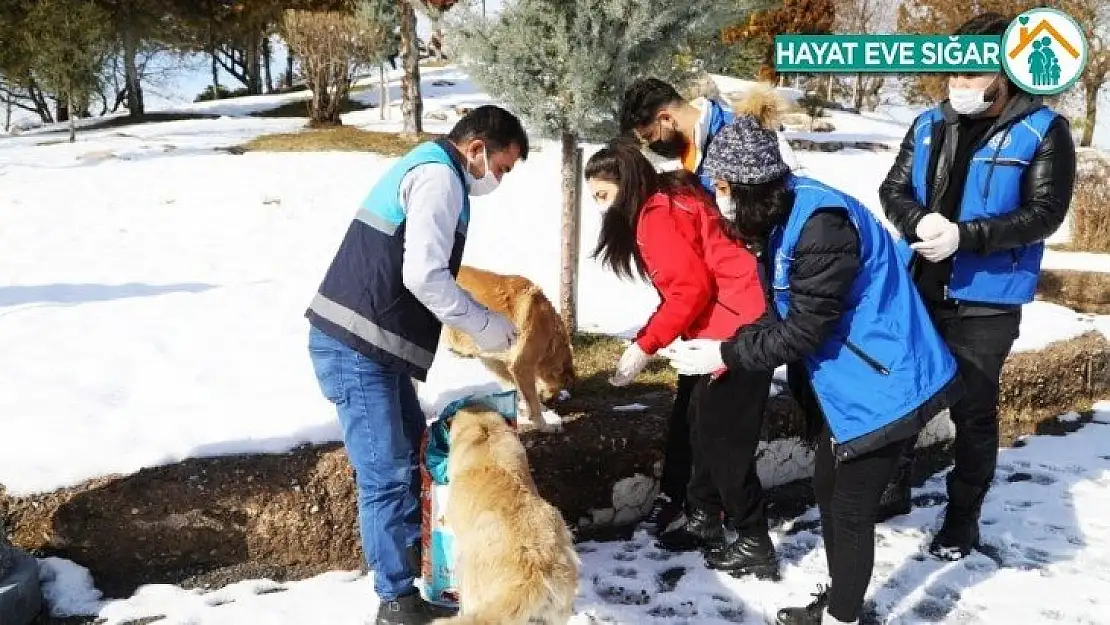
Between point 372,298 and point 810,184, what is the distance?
1482 millimetres

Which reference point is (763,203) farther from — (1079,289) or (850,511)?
(1079,289)

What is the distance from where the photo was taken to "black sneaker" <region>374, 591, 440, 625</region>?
293cm

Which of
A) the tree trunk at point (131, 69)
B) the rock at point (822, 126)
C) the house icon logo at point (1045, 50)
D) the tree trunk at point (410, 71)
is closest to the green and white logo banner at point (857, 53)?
the house icon logo at point (1045, 50)

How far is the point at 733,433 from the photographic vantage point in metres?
3.17

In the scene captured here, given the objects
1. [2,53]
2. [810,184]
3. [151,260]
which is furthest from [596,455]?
[2,53]

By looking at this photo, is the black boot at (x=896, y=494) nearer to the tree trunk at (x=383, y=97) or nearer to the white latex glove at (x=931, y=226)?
the white latex glove at (x=931, y=226)

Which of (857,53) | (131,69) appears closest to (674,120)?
(857,53)

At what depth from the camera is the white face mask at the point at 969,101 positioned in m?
3.12

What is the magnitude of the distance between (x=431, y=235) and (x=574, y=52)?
2672 mm

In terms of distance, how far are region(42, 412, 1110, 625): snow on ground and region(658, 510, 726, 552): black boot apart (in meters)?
0.05

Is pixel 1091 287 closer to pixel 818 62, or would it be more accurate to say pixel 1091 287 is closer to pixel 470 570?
pixel 818 62

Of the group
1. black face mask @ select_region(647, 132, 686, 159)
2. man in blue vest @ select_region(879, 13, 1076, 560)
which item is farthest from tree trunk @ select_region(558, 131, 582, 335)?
man in blue vest @ select_region(879, 13, 1076, 560)

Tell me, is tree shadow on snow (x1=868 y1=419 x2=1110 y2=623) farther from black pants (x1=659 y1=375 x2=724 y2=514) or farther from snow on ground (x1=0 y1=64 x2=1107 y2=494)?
snow on ground (x1=0 y1=64 x2=1107 y2=494)

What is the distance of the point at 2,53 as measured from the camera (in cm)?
2150
